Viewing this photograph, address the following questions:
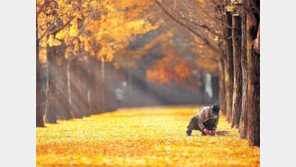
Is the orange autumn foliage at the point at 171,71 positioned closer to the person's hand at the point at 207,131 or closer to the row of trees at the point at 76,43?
the row of trees at the point at 76,43

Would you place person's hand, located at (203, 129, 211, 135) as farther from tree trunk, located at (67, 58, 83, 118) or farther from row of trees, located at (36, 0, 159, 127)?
tree trunk, located at (67, 58, 83, 118)

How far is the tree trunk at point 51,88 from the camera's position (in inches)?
1029

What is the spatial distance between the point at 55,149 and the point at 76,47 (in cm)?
1509

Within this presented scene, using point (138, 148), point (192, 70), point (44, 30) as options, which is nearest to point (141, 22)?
point (44, 30)

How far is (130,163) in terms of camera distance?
10797mm

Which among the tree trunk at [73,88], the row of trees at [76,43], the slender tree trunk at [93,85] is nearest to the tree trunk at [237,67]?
the row of trees at [76,43]

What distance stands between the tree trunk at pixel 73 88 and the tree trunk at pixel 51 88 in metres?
5.14

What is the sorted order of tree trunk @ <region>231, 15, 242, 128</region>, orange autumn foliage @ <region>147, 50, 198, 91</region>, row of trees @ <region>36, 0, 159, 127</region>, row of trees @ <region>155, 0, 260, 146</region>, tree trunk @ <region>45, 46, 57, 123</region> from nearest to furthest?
row of trees @ <region>155, 0, 260, 146</region>
tree trunk @ <region>231, 15, 242, 128</region>
row of trees @ <region>36, 0, 159, 127</region>
tree trunk @ <region>45, 46, 57, 123</region>
orange autumn foliage @ <region>147, 50, 198, 91</region>

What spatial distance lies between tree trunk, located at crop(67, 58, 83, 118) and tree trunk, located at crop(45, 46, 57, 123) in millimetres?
5139

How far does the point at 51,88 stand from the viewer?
26.4 metres

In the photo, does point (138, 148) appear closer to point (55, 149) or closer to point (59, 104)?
point (55, 149)

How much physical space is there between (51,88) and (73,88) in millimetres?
6223

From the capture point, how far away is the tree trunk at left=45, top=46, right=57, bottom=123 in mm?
26125

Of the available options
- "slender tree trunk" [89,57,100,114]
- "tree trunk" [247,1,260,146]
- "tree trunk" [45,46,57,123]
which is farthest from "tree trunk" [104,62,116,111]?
"tree trunk" [247,1,260,146]
